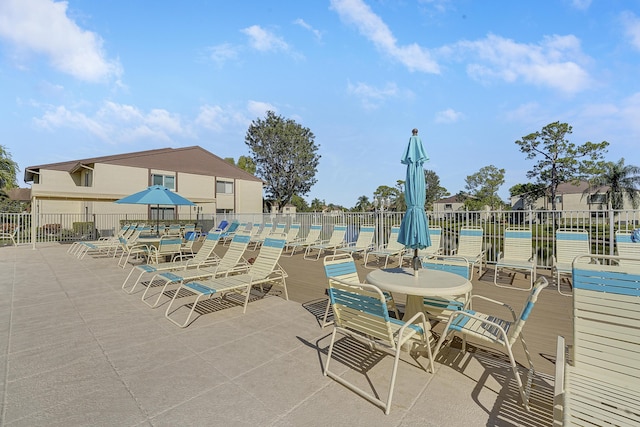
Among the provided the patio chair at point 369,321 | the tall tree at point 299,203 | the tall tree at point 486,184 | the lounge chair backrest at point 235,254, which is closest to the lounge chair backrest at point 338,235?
the lounge chair backrest at point 235,254

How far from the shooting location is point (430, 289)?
272 cm

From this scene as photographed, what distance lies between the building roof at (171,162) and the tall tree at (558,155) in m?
28.2

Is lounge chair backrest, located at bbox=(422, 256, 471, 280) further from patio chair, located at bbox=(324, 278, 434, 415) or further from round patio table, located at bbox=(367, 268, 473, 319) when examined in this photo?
patio chair, located at bbox=(324, 278, 434, 415)

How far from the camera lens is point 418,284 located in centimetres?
295

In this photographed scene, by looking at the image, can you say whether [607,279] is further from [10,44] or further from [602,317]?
[10,44]

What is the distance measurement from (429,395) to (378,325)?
0.70 metres

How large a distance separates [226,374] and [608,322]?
122 inches

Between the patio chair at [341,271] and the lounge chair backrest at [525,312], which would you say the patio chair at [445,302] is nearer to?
the patio chair at [341,271]

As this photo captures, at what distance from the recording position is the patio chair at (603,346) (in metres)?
1.69

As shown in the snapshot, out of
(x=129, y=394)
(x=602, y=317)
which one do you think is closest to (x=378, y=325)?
(x=602, y=317)

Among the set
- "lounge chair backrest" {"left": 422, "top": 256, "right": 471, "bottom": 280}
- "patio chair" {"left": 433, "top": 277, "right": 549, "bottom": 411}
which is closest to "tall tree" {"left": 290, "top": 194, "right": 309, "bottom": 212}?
"lounge chair backrest" {"left": 422, "top": 256, "right": 471, "bottom": 280}

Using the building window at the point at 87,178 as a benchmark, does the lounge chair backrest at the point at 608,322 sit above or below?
below

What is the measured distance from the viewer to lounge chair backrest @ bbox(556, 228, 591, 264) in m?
6.08

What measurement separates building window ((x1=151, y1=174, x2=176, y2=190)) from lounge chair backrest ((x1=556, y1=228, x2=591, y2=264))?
80.4 ft
